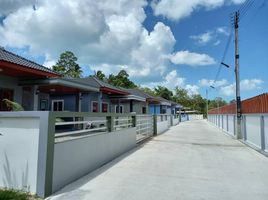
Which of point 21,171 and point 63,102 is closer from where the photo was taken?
point 21,171

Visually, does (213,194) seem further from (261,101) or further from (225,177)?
(261,101)

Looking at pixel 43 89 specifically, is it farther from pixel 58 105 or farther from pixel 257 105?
pixel 257 105

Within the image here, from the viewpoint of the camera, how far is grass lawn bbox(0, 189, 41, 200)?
4425 millimetres

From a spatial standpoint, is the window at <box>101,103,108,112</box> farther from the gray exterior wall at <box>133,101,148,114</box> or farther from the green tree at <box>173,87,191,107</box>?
the green tree at <box>173,87,191,107</box>

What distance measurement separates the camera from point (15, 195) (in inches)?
180

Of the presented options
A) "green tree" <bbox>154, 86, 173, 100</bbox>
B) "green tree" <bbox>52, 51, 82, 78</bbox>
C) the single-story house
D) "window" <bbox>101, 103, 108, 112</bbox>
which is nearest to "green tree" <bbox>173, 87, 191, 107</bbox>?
"green tree" <bbox>154, 86, 173, 100</bbox>

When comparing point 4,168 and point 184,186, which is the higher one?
point 4,168

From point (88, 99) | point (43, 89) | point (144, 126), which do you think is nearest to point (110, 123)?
point (144, 126)

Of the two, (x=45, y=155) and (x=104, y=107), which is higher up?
(x=104, y=107)

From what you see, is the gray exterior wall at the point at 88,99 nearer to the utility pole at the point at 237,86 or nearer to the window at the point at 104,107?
the window at the point at 104,107

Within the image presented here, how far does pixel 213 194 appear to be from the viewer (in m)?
5.07

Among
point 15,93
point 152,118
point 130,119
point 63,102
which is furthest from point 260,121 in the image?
point 63,102

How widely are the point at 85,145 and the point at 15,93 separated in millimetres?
8781

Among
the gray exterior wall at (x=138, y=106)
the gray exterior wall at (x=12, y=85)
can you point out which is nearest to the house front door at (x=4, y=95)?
the gray exterior wall at (x=12, y=85)
